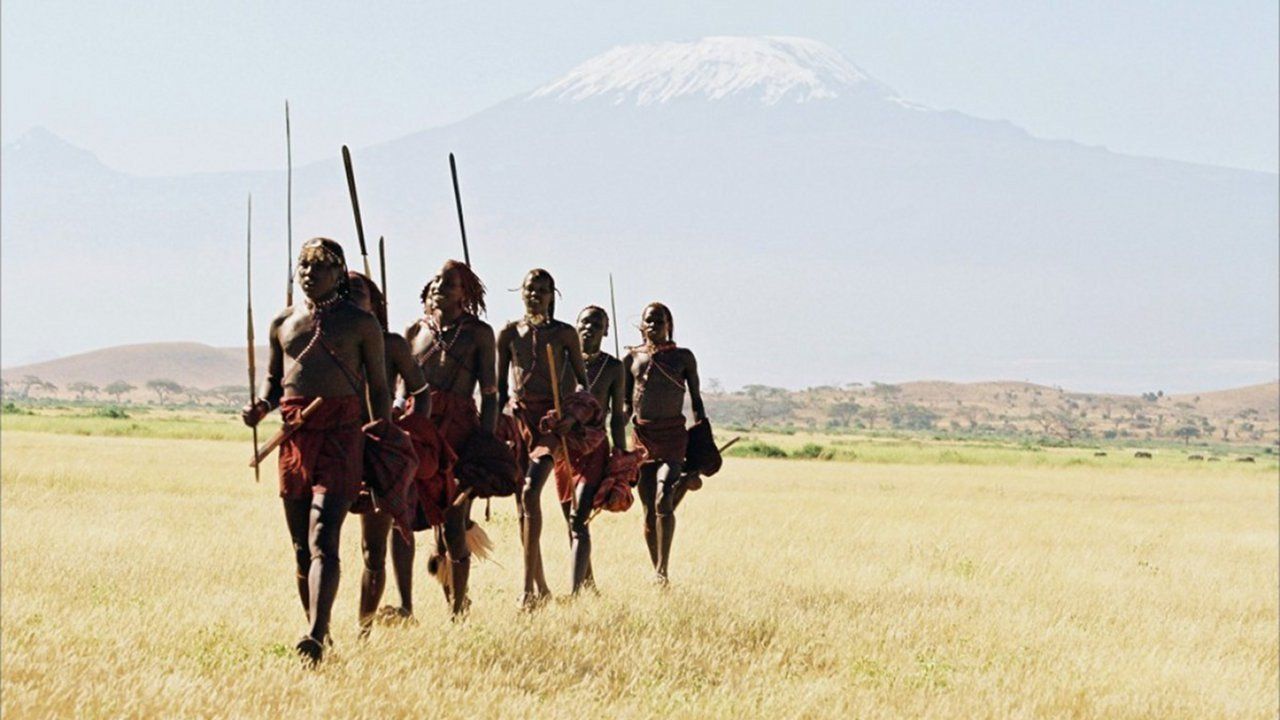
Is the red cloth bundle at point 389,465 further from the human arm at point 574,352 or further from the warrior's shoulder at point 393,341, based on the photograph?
the human arm at point 574,352

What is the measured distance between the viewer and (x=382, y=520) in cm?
1154

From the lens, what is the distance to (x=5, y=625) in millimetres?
11586

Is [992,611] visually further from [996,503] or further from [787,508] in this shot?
[996,503]

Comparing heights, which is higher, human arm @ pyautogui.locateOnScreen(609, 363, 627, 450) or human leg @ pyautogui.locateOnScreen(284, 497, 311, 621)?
human arm @ pyautogui.locateOnScreen(609, 363, 627, 450)

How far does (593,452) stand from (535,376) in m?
0.90

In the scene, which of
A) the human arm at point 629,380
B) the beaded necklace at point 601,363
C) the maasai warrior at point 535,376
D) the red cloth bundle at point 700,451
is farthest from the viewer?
the red cloth bundle at point 700,451

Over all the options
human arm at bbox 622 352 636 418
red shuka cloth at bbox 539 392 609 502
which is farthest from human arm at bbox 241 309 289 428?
human arm at bbox 622 352 636 418

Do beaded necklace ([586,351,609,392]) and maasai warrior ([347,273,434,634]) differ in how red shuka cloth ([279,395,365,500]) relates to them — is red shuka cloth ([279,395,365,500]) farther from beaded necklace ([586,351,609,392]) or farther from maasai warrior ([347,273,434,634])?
beaded necklace ([586,351,609,392])

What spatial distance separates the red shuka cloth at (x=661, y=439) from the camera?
51.8 ft

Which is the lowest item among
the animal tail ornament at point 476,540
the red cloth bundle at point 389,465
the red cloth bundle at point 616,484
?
the animal tail ornament at point 476,540

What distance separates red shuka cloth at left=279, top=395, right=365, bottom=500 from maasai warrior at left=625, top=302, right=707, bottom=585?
5.37m

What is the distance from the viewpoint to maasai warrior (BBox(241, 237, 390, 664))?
1041 cm

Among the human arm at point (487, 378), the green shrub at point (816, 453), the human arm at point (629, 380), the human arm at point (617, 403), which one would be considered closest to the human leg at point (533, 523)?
the human arm at point (617, 403)

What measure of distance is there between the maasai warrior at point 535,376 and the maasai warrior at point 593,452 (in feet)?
0.74
